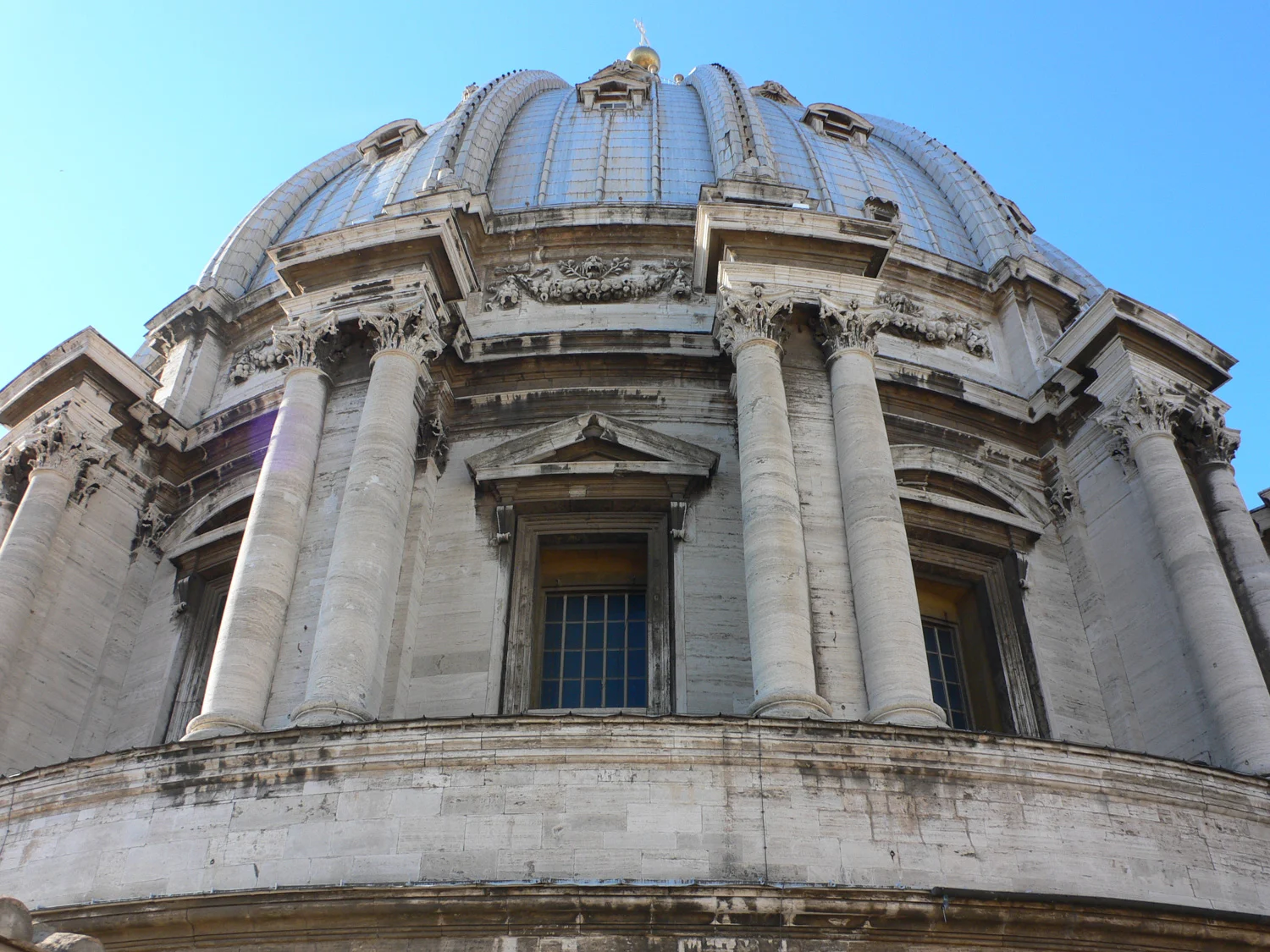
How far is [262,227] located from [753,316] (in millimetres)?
17362

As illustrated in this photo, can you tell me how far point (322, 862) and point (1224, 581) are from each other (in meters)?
13.7

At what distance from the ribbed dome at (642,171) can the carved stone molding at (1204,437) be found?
21.7 feet

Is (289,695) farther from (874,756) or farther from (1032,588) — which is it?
(1032,588)

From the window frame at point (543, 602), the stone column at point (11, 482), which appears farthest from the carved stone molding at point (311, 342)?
the stone column at point (11, 482)

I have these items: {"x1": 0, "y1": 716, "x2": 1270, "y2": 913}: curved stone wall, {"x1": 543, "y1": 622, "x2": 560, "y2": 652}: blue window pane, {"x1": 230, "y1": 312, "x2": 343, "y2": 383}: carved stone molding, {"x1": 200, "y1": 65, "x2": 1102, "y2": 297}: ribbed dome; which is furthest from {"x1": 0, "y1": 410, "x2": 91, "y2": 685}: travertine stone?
{"x1": 543, "y1": 622, "x2": 560, "y2": 652}: blue window pane

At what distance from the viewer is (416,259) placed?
71.6 ft

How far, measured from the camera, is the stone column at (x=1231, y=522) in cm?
2084

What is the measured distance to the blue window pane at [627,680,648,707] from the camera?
20062 mm

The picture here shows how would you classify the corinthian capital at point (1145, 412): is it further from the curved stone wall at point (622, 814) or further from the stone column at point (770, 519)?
the curved stone wall at point (622, 814)

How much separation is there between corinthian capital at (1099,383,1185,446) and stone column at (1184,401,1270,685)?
545 mm

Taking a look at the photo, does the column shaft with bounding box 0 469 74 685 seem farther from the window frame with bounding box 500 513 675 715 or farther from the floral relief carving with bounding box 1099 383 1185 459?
the floral relief carving with bounding box 1099 383 1185 459

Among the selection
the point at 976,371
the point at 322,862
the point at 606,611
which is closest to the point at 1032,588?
the point at 976,371

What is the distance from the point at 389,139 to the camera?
121 feet

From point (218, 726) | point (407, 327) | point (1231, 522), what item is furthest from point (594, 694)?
point (1231, 522)
